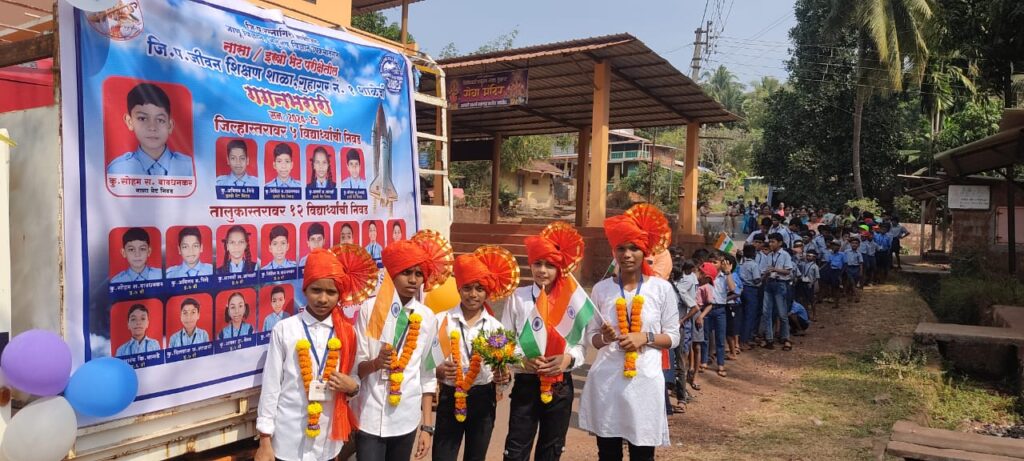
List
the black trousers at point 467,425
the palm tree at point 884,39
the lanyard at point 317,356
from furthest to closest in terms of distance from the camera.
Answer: the palm tree at point 884,39
the black trousers at point 467,425
the lanyard at point 317,356

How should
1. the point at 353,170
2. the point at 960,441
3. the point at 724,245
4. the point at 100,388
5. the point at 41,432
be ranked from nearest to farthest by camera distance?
the point at 41,432, the point at 100,388, the point at 353,170, the point at 960,441, the point at 724,245

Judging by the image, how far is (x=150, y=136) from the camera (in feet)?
9.16

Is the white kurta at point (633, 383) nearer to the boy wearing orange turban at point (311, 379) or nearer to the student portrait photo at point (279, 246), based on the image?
the boy wearing orange turban at point (311, 379)

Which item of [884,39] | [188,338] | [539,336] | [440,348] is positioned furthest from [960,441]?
[884,39]

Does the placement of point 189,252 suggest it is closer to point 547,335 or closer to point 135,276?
point 135,276

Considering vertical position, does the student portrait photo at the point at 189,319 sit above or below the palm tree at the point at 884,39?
below

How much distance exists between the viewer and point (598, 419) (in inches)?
139

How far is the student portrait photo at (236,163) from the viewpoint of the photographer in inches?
121

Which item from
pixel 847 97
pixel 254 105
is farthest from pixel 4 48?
pixel 847 97

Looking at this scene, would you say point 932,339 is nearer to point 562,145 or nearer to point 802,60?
point 802,60

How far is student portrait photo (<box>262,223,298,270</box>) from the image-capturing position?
3.24 m

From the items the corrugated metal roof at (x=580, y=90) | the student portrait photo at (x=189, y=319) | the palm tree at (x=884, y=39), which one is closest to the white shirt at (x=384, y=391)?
the student portrait photo at (x=189, y=319)

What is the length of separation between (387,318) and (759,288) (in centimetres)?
694

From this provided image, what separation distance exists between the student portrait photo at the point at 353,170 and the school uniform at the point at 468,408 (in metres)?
0.90
